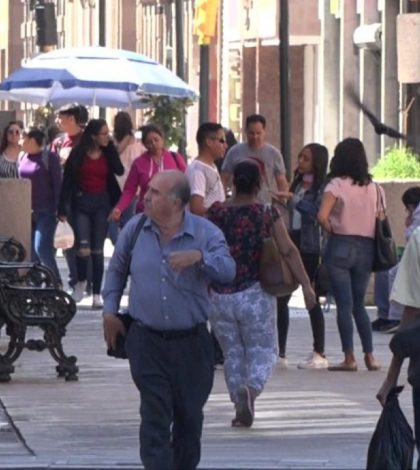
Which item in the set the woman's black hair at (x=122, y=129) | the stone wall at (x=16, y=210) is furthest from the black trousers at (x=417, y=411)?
the woman's black hair at (x=122, y=129)

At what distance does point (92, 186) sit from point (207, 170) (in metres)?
5.57

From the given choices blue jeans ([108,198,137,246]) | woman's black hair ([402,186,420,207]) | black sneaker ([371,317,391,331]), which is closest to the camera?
woman's black hair ([402,186,420,207])

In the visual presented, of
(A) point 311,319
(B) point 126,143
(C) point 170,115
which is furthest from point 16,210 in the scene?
(C) point 170,115

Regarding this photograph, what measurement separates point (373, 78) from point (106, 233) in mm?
14267

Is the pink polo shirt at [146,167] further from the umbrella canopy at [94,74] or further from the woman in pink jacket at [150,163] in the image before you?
the umbrella canopy at [94,74]

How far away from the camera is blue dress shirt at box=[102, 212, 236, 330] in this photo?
966 centimetres

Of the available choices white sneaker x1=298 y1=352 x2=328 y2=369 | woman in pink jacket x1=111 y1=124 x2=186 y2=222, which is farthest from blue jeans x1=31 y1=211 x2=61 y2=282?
Result: white sneaker x1=298 y1=352 x2=328 y2=369

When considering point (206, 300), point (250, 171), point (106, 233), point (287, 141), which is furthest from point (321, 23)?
point (206, 300)

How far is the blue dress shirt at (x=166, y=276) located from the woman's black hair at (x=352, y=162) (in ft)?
17.5

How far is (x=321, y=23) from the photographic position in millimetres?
38156

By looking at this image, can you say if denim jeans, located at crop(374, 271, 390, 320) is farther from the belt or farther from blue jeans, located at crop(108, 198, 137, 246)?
the belt

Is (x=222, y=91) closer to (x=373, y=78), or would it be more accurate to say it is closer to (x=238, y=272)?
(x=373, y=78)

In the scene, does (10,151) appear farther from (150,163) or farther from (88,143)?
(150,163)

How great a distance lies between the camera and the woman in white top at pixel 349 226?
15.1 m
